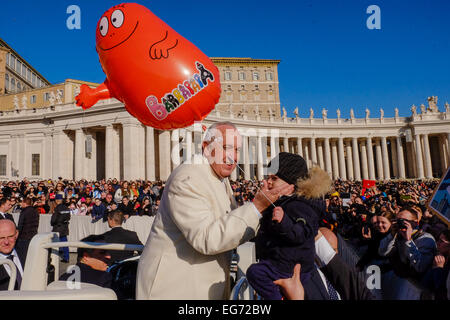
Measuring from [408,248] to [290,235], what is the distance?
2132 mm

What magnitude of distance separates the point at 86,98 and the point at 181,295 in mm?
3012

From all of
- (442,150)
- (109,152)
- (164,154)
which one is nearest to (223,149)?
(164,154)

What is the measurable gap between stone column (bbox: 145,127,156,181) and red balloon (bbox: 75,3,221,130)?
109 feet

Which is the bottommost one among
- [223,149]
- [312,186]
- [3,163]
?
[312,186]

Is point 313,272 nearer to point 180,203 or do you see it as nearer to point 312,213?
point 312,213

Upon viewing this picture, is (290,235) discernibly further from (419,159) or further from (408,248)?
(419,159)

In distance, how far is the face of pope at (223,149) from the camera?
2.07 m

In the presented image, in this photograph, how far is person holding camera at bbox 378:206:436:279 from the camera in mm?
3314

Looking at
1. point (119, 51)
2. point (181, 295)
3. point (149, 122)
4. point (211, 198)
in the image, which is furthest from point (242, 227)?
point (119, 51)

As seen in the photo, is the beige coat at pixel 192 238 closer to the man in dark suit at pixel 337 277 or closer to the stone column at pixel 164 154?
the man in dark suit at pixel 337 277

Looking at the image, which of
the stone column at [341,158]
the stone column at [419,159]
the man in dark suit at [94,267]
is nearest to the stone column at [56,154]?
the man in dark suit at [94,267]

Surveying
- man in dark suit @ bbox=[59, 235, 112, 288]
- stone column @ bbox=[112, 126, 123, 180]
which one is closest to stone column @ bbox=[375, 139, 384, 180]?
stone column @ bbox=[112, 126, 123, 180]

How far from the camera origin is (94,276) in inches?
152

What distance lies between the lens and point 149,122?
11.7ft
